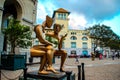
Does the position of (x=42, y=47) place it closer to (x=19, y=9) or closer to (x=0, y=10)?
(x=0, y=10)

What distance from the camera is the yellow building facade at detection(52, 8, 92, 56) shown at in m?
64.4

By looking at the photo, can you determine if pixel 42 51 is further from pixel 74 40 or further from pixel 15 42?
pixel 74 40

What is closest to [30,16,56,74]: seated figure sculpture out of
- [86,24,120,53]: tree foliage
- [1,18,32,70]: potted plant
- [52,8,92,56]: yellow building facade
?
[1,18,32,70]: potted plant

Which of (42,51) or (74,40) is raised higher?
(74,40)

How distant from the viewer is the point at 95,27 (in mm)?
55312

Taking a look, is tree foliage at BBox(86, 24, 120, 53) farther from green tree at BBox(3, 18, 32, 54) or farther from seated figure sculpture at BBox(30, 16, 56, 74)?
seated figure sculpture at BBox(30, 16, 56, 74)

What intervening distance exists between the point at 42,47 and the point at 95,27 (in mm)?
50576

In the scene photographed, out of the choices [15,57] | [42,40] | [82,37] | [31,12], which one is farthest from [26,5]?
[82,37]

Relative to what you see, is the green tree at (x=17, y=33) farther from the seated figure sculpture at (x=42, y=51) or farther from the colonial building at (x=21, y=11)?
the seated figure sculpture at (x=42, y=51)

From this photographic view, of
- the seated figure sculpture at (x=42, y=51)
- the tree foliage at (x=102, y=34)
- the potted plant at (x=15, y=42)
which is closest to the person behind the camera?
the seated figure sculpture at (x=42, y=51)

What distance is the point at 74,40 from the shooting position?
216ft

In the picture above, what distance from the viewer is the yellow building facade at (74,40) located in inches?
2534

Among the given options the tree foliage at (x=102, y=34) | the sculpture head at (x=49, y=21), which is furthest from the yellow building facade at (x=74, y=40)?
the sculpture head at (x=49, y=21)

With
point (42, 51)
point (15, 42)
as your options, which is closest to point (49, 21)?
point (42, 51)
